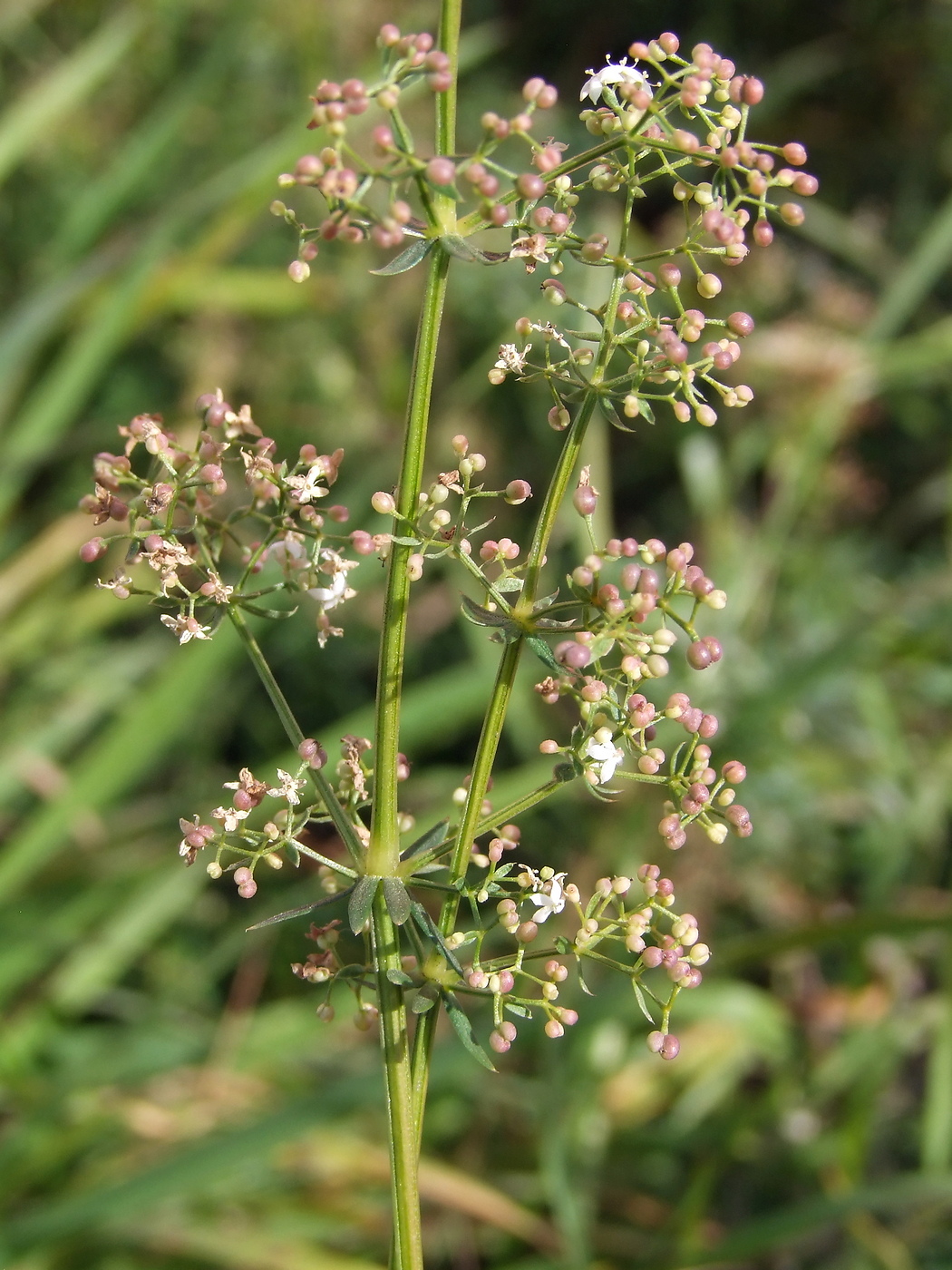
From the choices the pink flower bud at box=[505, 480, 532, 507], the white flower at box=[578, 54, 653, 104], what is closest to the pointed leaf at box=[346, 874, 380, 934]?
the pink flower bud at box=[505, 480, 532, 507]

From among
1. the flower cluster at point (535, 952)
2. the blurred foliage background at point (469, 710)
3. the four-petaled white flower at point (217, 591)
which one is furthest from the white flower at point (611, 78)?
the blurred foliage background at point (469, 710)

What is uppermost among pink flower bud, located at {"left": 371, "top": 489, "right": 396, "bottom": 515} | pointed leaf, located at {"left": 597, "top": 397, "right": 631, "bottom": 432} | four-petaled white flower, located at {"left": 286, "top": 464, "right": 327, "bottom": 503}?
pointed leaf, located at {"left": 597, "top": 397, "right": 631, "bottom": 432}

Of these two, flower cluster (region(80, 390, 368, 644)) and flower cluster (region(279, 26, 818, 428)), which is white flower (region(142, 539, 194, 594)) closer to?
flower cluster (region(80, 390, 368, 644))

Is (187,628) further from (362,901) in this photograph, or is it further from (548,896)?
(548,896)

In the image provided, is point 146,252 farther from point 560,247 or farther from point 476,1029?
point 560,247

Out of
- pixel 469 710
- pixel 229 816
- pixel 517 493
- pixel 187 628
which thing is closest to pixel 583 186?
pixel 517 493
